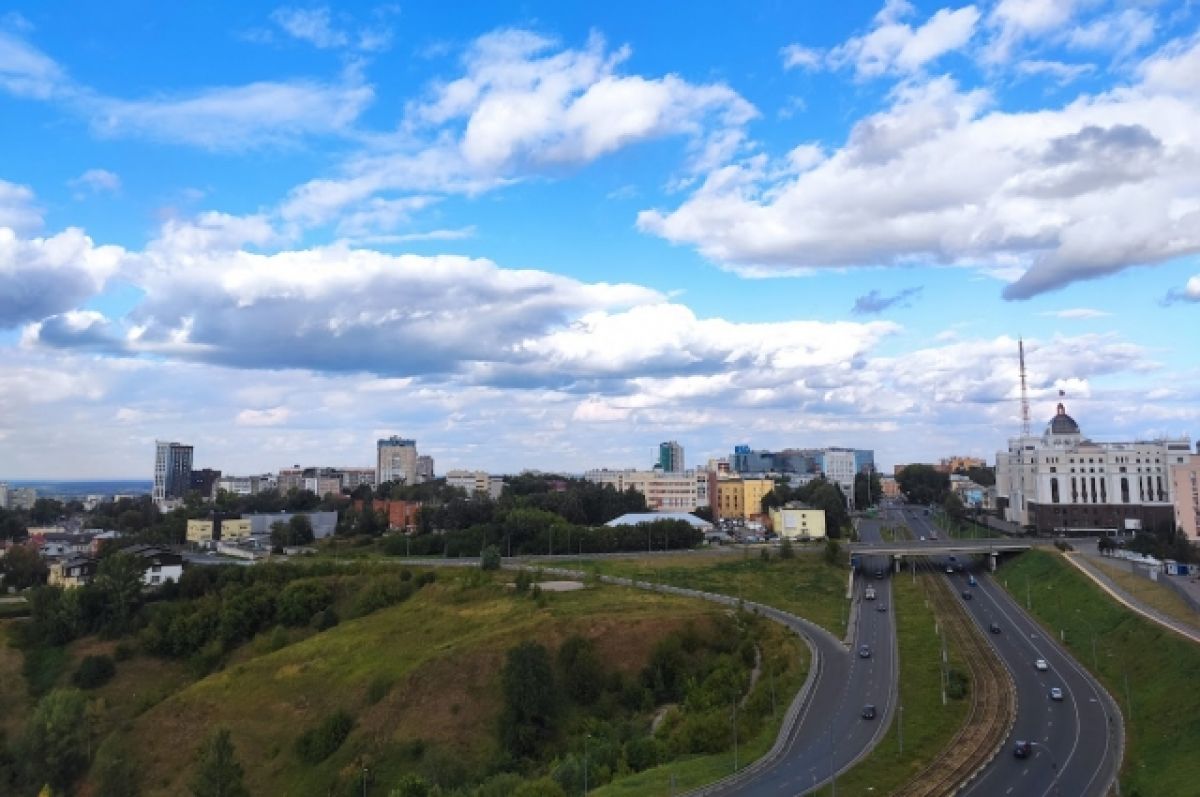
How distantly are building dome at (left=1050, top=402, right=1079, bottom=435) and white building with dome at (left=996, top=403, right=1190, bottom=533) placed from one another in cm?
1061

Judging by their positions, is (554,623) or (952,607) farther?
(952,607)

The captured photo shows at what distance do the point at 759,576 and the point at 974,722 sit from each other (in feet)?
158

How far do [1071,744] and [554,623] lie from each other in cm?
3537

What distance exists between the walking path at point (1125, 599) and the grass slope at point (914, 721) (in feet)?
47.4

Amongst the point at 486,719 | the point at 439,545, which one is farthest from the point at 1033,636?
the point at 439,545

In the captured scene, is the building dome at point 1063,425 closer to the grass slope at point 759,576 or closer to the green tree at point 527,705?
the grass slope at point 759,576

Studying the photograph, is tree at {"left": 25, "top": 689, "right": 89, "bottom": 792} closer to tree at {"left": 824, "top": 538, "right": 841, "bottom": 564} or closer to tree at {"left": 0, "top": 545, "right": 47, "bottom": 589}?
tree at {"left": 0, "top": 545, "right": 47, "bottom": 589}

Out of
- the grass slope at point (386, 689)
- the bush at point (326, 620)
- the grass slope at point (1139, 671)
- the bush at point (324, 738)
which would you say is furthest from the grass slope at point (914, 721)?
the bush at point (326, 620)

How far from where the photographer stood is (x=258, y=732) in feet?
203

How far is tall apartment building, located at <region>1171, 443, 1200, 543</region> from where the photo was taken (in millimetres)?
111125

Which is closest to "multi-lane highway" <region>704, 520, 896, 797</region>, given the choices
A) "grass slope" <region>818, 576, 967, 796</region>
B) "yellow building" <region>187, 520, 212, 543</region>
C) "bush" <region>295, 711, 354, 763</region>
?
"grass slope" <region>818, 576, 967, 796</region>

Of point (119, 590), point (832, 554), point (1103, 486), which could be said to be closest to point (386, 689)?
point (119, 590)

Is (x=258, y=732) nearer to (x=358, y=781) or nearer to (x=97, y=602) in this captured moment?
(x=358, y=781)

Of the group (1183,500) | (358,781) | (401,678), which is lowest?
(358,781)
